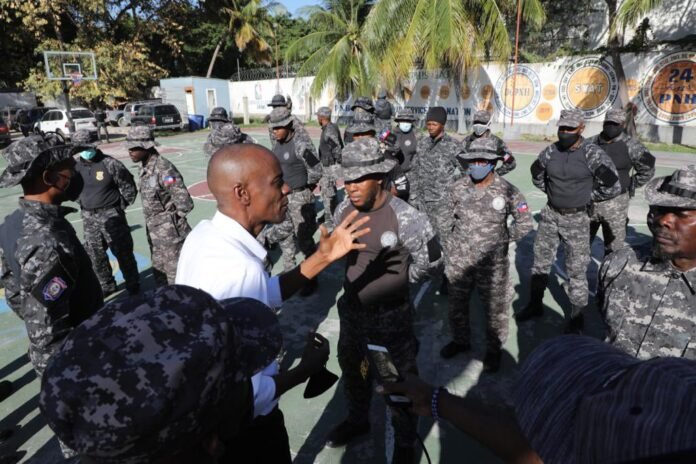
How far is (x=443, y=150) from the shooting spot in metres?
6.61

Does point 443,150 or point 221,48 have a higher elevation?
point 221,48

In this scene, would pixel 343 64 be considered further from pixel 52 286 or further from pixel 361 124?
pixel 52 286

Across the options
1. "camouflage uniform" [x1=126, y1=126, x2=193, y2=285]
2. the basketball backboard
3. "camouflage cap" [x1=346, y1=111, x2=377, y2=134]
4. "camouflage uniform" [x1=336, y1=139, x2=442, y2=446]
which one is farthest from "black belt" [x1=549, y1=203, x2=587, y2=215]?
the basketball backboard

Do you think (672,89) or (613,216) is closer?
(613,216)

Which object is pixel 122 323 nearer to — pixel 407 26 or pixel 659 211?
pixel 659 211

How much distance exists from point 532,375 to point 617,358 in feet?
0.65

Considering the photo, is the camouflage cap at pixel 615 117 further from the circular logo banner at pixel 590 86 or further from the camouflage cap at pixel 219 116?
the circular logo banner at pixel 590 86

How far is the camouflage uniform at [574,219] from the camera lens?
4645 millimetres

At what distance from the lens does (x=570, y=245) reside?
4789 millimetres

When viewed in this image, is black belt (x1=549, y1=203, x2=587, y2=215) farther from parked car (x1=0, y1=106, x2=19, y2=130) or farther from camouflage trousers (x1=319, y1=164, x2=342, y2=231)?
parked car (x1=0, y1=106, x2=19, y2=130)

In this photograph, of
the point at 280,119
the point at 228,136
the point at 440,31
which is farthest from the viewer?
the point at 440,31

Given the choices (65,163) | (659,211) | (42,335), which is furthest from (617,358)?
(65,163)

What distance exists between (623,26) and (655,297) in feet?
49.7

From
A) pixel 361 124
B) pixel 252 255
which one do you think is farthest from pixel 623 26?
pixel 252 255
